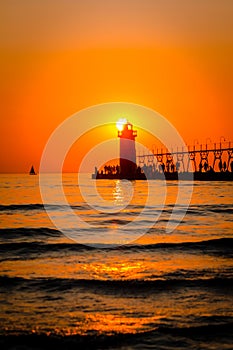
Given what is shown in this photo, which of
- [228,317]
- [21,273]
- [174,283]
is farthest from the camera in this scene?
[21,273]

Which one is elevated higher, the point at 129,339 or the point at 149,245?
the point at 129,339

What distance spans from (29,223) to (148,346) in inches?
629

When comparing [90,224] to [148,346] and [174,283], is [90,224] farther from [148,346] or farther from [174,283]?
[148,346]

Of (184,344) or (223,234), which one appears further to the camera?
(223,234)

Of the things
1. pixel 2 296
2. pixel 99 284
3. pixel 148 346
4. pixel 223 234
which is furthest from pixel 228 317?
pixel 223 234

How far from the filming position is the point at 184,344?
5.30 m

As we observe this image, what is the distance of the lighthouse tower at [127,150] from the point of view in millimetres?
186000

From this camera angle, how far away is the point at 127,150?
7352 inches

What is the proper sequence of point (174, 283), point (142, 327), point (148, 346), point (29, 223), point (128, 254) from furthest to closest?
point (29, 223)
point (128, 254)
point (174, 283)
point (142, 327)
point (148, 346)

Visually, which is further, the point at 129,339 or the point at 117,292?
the point at 117,292

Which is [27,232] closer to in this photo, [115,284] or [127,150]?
[115,284]

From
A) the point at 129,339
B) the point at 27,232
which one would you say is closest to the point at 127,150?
the point at 27,232

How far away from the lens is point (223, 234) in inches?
634

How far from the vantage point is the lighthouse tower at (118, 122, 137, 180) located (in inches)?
7323
